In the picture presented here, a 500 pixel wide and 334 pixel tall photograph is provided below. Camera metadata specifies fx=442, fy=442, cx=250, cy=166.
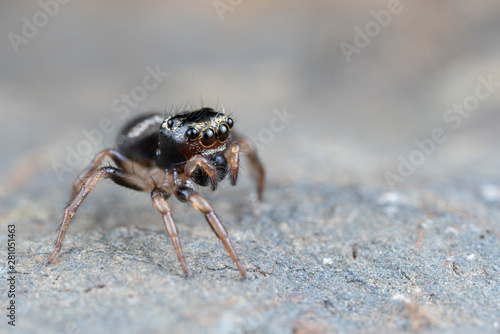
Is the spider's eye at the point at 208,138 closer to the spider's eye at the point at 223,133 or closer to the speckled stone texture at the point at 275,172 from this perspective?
the spider's eye at the point at 223,133

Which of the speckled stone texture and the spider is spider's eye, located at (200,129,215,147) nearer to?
the spider

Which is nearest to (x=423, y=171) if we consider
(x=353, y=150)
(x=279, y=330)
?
(x=353, y=150)

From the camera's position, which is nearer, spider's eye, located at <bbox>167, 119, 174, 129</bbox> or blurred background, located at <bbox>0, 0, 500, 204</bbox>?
spider's eye, located at <bbox>167, 119, 174, 129</bbox>

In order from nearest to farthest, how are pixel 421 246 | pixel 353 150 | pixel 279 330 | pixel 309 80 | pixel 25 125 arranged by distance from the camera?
pixel 279 330 → pixel 421 246 → pixel 353 150 → pixel 25 125 → pixel 309 80

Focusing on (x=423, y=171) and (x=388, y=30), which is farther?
(x=388, y=30)

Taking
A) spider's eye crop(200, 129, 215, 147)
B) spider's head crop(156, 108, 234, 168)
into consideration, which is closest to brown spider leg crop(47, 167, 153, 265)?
spider's head crop(156, 108, 234, 168)

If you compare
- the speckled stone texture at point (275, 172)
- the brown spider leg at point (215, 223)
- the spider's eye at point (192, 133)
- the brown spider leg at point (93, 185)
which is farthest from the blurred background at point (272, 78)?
the brown spider leg at point (215, 223)

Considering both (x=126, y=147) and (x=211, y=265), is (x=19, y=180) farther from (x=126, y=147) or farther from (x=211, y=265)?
(x=211, y=265)
